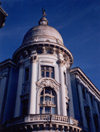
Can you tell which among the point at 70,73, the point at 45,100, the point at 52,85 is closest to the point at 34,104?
the point at 45,100

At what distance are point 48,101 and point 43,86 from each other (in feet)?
7.00

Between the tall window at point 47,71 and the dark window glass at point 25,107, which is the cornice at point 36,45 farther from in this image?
the dark window glass at point 25,107

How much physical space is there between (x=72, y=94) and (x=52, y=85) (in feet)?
17.2

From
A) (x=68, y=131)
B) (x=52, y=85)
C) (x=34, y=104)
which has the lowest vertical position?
(x=68, y=131)

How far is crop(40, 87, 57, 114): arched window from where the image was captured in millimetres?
23641

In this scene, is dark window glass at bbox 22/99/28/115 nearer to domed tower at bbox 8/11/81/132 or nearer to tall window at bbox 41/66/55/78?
domed tower at bbox 8/11/81/132

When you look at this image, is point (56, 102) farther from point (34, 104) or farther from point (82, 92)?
point (82, 92)

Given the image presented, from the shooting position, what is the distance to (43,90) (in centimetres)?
2519

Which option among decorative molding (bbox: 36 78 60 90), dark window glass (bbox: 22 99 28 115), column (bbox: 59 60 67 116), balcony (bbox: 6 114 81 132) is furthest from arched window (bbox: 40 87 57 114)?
dark window glass (bbox: 22 99 28 115)

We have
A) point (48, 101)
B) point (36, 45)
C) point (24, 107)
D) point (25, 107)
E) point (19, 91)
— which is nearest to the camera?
point (48, 101)

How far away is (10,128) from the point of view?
22.3 meters

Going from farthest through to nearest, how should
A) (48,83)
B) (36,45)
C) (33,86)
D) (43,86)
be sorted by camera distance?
(36,45) < (48,83) < (43,86) < (33,86)

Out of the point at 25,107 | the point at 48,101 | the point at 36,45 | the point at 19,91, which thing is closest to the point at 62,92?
the point at 48,101

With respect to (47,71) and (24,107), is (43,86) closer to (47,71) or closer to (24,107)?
(47,71)
